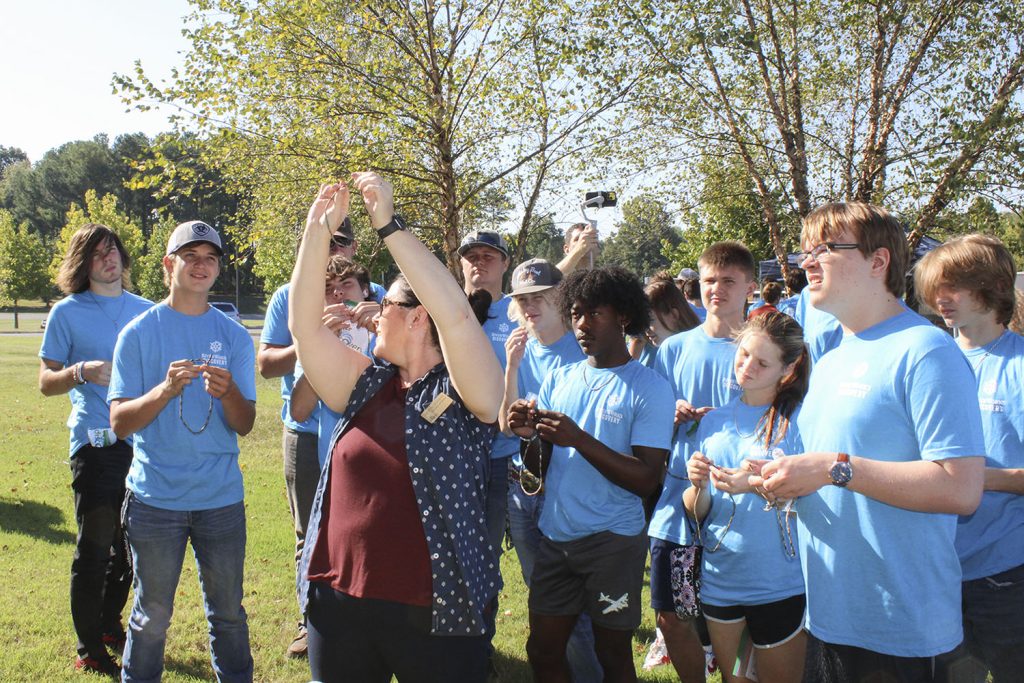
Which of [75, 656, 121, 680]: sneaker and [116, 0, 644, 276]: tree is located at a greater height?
[116, 0, 644, 276]: tree

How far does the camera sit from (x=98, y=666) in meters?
4.38

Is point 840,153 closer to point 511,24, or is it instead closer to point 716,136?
point 716,136

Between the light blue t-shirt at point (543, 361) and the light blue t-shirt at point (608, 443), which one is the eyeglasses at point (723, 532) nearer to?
the light blue t-shirt at point (608, 443)

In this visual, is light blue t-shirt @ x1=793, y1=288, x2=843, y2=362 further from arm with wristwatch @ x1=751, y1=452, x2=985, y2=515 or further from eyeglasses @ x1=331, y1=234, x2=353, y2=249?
eyeglasses @ x1=331, y1=234, x2=353, y2=249

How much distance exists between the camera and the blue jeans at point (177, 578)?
11.5 feet

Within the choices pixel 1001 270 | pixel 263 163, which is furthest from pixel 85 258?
pixel 263 163

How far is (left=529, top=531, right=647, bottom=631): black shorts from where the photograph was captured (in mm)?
3453

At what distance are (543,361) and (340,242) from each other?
4.57 feet

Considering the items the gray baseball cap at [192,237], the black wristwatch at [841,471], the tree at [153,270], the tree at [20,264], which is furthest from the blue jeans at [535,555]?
the tree at [153,270]

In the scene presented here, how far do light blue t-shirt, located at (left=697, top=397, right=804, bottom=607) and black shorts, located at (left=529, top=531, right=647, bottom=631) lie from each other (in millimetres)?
310

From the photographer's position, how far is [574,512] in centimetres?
355

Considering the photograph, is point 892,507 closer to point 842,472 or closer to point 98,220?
point 842,472

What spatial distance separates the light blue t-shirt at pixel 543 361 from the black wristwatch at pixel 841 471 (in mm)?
2282

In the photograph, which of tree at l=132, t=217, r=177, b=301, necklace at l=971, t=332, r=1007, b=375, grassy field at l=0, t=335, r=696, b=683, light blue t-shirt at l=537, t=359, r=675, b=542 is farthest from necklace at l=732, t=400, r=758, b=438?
tree at l=132, t=217, r=177, b=301
